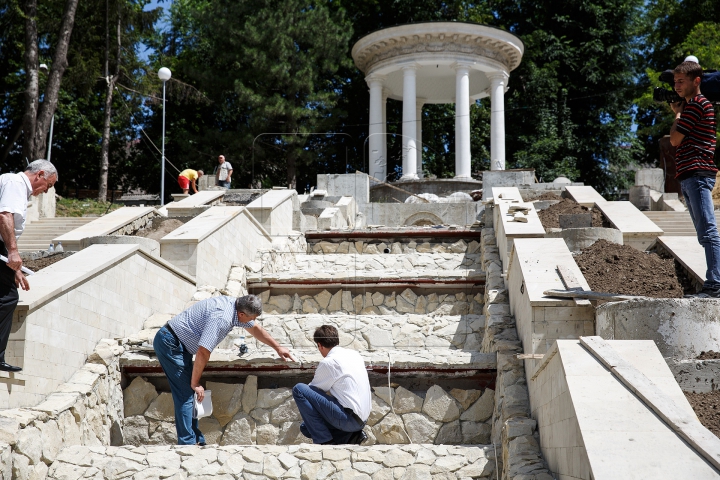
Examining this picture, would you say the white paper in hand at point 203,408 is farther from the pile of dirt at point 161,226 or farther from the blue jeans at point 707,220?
the pile of dirt at point 161,226

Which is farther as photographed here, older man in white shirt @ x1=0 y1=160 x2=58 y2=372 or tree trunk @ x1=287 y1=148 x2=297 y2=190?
tree trunk @ x1=287 y1=148 x2=297 y2=190

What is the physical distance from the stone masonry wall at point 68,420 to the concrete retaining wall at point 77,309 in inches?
4.9

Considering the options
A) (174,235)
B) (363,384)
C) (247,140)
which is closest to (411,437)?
(363,384)

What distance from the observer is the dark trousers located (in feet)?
18.6

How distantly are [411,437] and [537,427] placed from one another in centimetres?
160

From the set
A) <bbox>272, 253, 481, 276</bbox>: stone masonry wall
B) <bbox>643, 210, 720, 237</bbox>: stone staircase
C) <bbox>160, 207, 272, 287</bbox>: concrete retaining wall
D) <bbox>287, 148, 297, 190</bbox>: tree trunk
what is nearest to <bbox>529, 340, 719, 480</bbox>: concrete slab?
<bbox>160, 207, 272, 287</bbox>: concrete retaining wall

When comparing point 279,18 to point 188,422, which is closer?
point 188,422

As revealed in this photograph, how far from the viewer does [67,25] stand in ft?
77.1

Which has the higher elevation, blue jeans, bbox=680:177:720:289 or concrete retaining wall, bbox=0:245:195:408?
blue jeans, bbox=680:177:720:289

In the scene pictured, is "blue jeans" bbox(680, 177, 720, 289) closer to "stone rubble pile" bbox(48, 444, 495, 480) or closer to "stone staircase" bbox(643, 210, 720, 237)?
"stone rubble pile" bbox(48, 444, 495, 480)

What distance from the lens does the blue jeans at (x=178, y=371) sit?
631cm

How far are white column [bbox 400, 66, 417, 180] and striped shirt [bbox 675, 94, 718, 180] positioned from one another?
1891cm

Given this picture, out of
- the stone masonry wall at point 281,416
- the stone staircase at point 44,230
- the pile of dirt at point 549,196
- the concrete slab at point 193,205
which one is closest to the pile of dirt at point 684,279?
the stone masonry wall at point 281,416

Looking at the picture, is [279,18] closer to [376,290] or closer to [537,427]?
[376,290]
